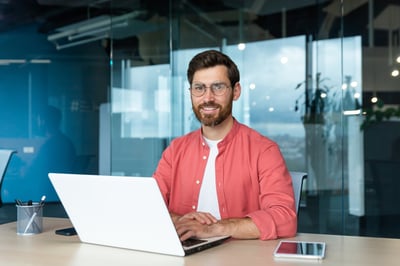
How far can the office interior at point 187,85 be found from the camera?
484 cm

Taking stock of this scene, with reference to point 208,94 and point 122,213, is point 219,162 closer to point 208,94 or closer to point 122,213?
point 208,94

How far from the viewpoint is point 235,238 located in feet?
5.34

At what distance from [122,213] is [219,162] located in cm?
69

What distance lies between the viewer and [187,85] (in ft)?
17.9

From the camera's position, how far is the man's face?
1983mm

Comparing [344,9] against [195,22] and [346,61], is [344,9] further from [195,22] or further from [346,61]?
[195,22]

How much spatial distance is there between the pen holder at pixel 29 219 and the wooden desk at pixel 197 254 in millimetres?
68

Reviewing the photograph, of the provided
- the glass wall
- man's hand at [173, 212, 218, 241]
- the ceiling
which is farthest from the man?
the ceiling

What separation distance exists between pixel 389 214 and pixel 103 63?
345cm

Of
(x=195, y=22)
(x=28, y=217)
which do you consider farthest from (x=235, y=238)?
(x=195, y=22)

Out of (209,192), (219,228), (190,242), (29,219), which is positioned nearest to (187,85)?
(209,192)

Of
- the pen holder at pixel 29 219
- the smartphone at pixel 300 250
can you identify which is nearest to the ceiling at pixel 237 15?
the smartphone at pixel 300 250

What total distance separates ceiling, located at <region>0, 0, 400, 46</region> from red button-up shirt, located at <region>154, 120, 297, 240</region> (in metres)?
3.24

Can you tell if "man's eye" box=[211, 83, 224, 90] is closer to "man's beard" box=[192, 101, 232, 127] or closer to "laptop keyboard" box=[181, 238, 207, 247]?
"man's beard" box=[192, 101, 232, 127]
